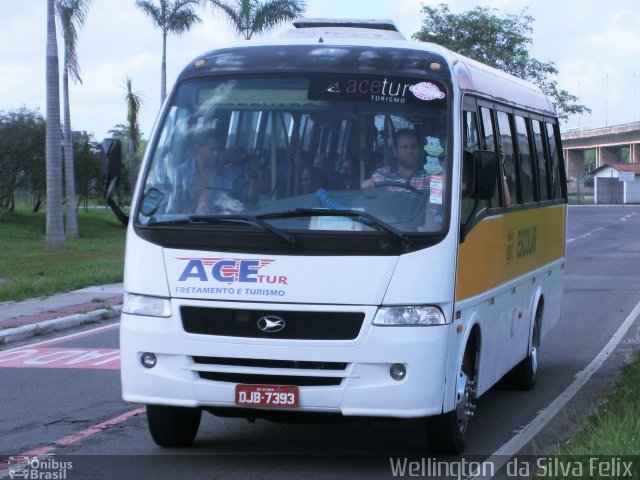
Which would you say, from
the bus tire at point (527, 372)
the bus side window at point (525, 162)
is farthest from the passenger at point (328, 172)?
the bus tire at point (527, 372)

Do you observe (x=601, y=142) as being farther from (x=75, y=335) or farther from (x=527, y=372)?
(x=527, y=372)

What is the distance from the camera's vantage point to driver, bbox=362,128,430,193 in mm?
7255

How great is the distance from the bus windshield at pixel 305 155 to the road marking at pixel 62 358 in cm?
482

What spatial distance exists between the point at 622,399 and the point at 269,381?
128 inches

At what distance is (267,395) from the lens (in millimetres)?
6934

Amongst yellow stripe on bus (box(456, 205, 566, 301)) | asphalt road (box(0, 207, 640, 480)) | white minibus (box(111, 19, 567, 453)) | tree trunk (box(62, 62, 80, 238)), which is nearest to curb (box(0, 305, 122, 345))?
asphalt road (box(0, 207, 640, 480))

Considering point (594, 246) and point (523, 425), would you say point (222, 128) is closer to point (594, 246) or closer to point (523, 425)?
point (523, 425)

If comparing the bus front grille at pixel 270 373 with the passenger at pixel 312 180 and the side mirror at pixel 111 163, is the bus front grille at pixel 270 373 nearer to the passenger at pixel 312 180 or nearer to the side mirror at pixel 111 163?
the passenger at pixel 312 180

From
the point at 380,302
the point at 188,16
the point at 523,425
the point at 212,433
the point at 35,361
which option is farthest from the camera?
the point at 188,16

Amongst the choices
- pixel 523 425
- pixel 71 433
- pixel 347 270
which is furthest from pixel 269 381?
pixel 523 425

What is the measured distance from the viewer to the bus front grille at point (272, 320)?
6891 mm

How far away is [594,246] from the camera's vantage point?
1415 inches

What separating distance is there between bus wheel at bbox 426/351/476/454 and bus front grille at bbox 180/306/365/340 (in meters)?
0.97

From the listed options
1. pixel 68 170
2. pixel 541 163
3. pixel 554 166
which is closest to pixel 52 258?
pixel 68 170
